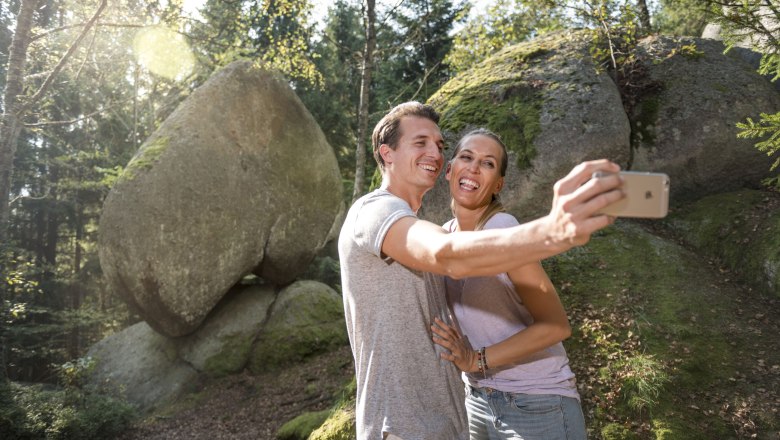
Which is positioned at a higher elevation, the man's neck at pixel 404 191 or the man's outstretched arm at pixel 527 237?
the man's neck at pixel 404 191

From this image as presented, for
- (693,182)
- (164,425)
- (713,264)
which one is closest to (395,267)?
(713,264)

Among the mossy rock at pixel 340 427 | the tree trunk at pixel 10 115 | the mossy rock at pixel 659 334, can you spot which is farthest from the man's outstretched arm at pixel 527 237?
the tree trunk at pixel 10 115

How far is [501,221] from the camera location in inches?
86.7

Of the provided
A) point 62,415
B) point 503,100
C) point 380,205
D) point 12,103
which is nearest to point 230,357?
point 62,415

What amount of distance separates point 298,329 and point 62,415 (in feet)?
13.2

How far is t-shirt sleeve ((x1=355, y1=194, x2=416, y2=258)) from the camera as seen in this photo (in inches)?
66.4

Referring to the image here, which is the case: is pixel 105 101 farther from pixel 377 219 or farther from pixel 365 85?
pixel 377 219

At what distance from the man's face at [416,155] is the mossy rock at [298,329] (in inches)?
317

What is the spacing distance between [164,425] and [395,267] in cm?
780

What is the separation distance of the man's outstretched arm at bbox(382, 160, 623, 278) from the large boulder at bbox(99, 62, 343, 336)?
8.74m

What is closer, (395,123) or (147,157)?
(395,123)

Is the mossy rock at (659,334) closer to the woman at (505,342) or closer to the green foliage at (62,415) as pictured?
the woman at (505,342)

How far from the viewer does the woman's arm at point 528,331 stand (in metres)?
2.00

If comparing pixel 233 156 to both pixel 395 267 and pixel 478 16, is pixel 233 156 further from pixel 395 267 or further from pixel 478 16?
pixel 395 267
